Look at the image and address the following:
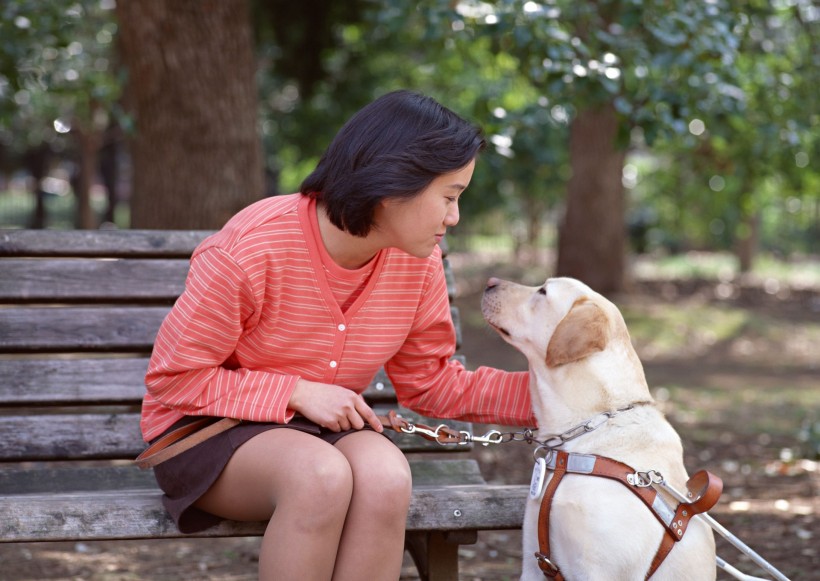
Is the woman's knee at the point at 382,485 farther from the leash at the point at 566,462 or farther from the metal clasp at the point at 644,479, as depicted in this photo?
the metal clasp at the point at 644,479

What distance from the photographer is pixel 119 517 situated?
8.61 ft

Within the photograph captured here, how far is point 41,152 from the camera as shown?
2531 centimetres

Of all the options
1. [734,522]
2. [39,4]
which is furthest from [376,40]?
[734,522]

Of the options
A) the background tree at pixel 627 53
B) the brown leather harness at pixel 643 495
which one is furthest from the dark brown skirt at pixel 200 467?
the background tree at pixel 627 53

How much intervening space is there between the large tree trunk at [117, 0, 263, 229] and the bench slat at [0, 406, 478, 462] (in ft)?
7.22

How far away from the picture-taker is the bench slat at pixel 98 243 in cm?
351

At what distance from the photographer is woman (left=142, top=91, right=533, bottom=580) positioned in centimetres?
243

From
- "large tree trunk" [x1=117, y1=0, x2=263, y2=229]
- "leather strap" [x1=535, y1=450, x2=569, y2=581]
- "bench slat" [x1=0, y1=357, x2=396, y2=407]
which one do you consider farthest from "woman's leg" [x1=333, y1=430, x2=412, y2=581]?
"large tree trunk" [x1=117, y1=0, x2=263, y2=229]

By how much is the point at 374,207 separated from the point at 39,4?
140 inches

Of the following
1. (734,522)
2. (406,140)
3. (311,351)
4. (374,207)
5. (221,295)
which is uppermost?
(406,140)

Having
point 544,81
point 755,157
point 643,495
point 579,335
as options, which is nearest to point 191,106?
point 544,81

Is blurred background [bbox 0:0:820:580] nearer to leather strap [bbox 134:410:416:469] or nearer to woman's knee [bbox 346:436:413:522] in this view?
leather strap [bbox 134:410:416:469]

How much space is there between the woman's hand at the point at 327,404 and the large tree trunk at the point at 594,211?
374 inches

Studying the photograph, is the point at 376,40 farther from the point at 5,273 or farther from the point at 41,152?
the point at 41,152
